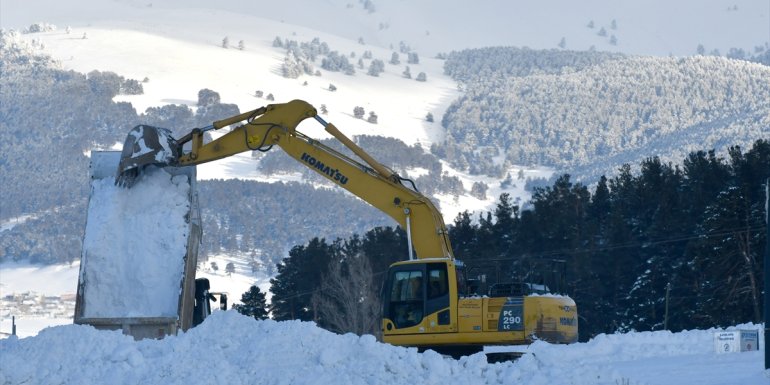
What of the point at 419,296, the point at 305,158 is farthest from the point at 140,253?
the point at 419,296

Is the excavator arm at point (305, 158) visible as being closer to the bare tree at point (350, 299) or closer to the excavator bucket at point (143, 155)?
the excavator bucket at point (143, 155)

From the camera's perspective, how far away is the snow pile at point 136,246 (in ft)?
105

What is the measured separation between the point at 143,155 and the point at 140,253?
7.92ft

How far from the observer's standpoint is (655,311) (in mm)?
69688

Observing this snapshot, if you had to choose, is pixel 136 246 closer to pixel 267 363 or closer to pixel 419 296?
pixel 419 296

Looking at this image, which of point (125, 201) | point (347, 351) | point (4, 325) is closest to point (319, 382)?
point (347, 351)

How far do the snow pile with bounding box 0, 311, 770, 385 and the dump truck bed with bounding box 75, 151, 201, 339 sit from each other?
4871 mm

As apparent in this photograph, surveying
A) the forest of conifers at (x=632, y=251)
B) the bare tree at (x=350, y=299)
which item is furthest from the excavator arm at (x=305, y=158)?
the bare tree at (x=350, y=299)

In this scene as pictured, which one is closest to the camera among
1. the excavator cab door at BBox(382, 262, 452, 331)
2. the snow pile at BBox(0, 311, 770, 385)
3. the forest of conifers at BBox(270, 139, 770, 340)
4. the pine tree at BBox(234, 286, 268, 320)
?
the snow pile at BBox(0, 311, 770, 385)

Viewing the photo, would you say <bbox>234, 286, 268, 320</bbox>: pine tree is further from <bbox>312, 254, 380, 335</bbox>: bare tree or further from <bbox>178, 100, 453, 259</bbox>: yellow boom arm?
<bbox>178, 100, 453, 259</bbox>: yellow boom arm

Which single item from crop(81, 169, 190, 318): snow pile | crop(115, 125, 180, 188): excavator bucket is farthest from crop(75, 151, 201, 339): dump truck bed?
crop(115, 125, 180, 188): excavator bucket

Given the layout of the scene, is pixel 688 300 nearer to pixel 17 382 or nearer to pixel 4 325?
pixel 17 382

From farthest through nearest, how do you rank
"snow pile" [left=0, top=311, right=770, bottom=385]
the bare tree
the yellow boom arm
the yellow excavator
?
1. the bare tree
2. the yellow boom arm
3. the yellow excavator
4. "snow pile" [left=0, top=311, right=770, bottom=385]

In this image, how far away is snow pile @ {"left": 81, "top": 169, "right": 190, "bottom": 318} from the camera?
1260 inches
